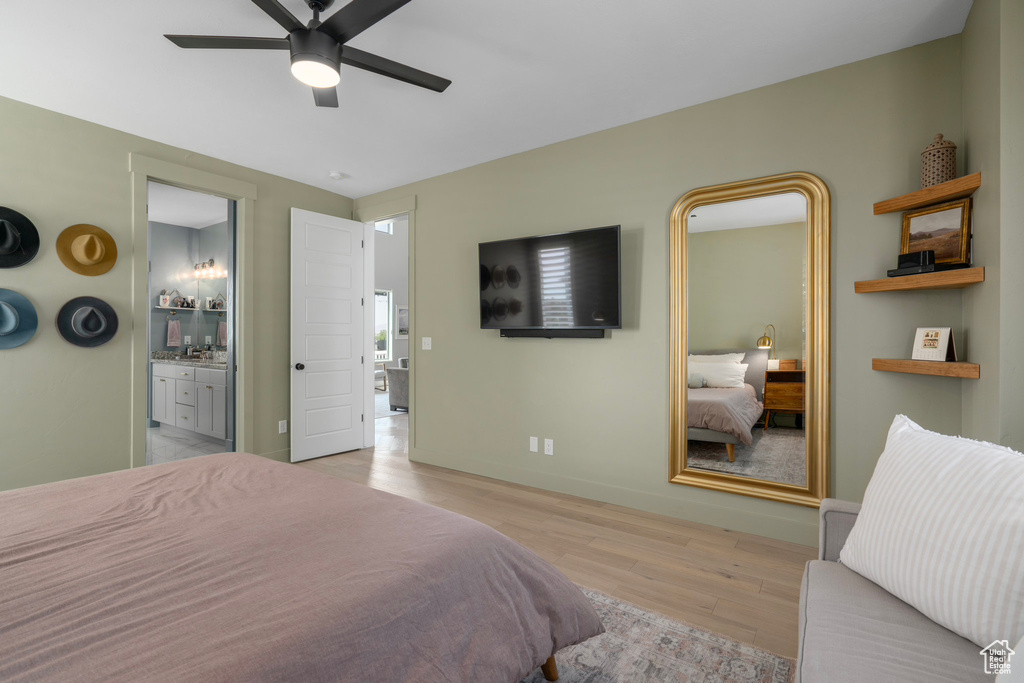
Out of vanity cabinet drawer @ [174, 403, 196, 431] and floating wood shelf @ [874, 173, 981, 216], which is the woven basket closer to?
floating wood shelf @ [874, 173, 981, 216]

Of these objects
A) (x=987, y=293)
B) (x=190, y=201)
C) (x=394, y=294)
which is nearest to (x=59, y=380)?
(x=190, y=201)

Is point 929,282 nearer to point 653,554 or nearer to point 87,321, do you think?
point 653,554

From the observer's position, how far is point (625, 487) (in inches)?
129

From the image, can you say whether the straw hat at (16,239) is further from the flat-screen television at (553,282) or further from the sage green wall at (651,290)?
the flat-screen television at (553,282)

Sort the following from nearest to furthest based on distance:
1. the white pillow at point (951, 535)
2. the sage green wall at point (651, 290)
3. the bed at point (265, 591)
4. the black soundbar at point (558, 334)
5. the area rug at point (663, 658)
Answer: the bed at point (265, 591), the white pillow at point (951, 535), the area rug at point (663, 658), the sage green wall at point (651, 290), the black soundbar at point (558, 334)

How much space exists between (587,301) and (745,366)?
1.08 meters

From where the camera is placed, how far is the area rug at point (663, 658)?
1.62m

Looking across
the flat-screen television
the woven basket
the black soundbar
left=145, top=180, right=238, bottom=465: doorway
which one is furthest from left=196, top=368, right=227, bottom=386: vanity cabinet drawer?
the woven basket

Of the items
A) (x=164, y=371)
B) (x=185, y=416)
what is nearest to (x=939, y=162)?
(x=185, y=416)

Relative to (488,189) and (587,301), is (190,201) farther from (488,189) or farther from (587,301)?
(587,301)

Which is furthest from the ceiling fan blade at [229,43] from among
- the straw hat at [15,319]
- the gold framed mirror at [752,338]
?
the gold framed mirror at [752,338]

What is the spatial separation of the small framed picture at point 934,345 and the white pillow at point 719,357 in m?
0.82

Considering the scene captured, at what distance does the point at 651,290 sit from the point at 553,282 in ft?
2.32

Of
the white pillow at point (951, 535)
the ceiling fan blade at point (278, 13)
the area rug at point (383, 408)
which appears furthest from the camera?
the area rug at point (383, 408)
